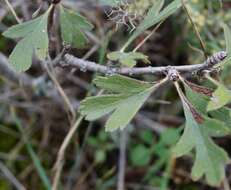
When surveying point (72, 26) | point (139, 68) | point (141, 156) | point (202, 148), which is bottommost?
point (141, 156)

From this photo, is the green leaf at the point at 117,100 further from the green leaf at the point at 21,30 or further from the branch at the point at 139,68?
the green leaf at the point at 21,30

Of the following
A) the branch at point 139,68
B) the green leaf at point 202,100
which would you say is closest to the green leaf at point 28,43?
the branch at point 139,68

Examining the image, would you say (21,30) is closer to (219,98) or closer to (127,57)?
(127,57)

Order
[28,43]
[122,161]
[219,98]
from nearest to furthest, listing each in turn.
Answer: [219,98] < [28,43] < [122,161]

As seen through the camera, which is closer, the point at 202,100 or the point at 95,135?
the point at 202,100

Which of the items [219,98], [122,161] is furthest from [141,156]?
[219,98]

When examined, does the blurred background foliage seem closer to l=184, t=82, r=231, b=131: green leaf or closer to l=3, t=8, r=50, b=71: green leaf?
l=3, t=8, r=50, b=71: green leaf

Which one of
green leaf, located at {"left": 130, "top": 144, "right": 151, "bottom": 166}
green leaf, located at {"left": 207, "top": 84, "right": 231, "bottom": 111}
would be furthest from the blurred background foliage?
green leaf, located at {"left": 207, "top": 84, "right": 231, "bottom": 111}
